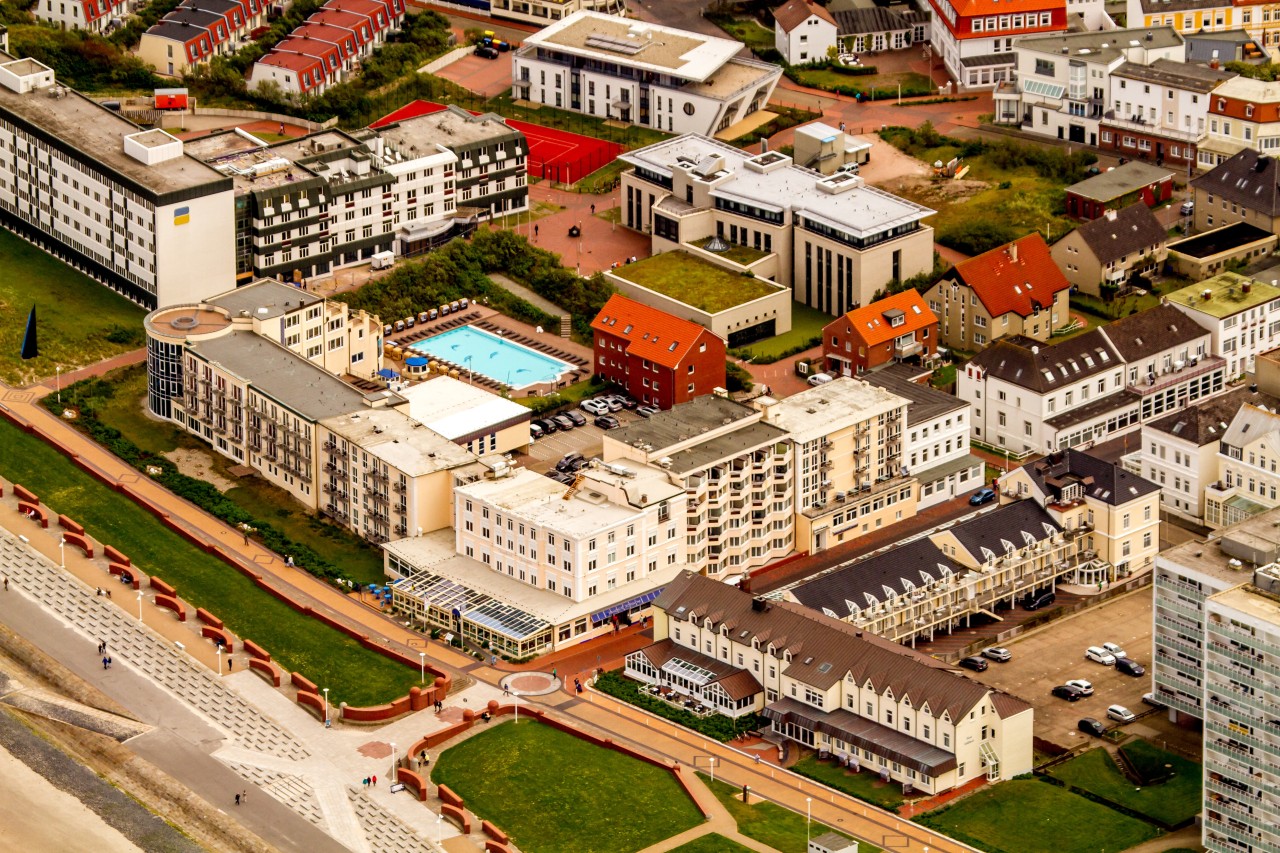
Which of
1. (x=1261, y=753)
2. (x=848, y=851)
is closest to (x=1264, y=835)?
(x=1261, y=753)

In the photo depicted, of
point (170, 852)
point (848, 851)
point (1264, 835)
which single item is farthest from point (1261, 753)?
point (170, 852)

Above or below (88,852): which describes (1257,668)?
above

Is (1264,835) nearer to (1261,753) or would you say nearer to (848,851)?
(1261,753)

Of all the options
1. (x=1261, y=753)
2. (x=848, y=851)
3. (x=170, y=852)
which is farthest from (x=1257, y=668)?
(x=170, y=852)

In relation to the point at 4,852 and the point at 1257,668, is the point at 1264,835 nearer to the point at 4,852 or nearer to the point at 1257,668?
the point at 1257,668

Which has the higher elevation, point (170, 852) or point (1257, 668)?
point (1257, 668)

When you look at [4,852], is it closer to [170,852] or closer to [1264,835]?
[170,852]
